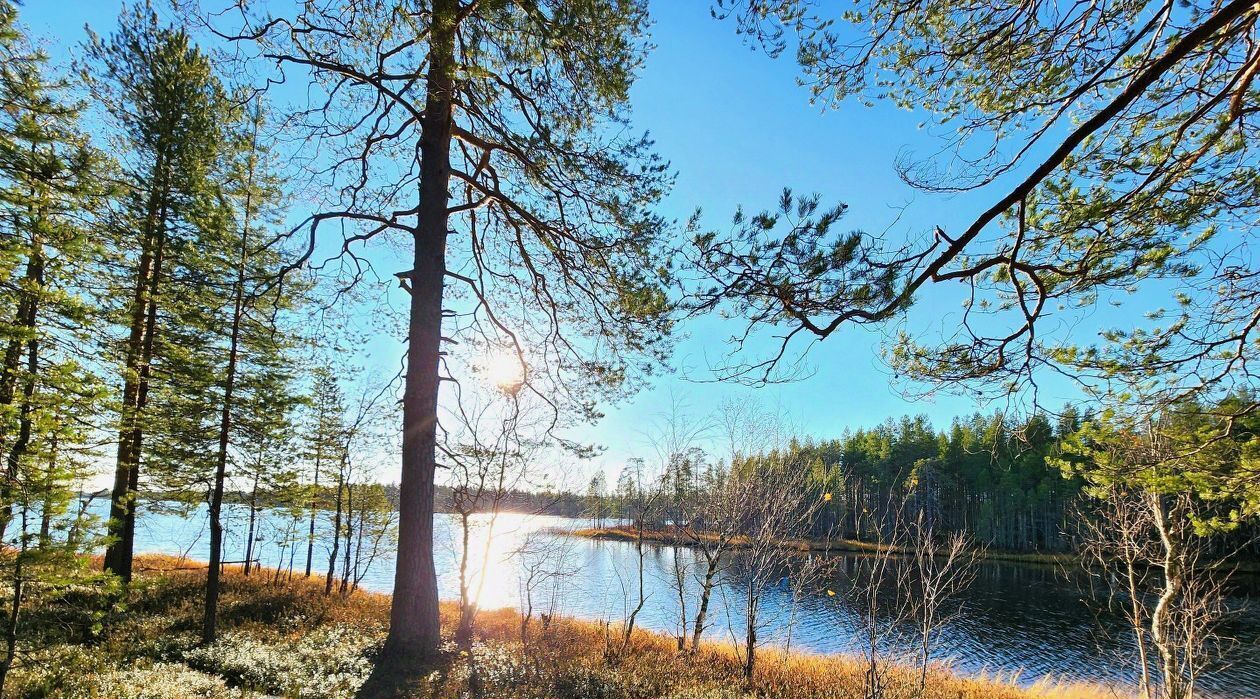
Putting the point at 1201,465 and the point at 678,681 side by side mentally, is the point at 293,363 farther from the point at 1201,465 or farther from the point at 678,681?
the point at 1201,465

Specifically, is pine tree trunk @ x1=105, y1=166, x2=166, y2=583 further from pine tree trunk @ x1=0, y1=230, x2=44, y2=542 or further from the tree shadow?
the tree shadow

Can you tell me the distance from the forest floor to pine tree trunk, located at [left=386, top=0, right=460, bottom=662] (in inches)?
22.7

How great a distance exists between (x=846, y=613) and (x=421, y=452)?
20300 millimetres

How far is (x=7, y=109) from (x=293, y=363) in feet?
27.2

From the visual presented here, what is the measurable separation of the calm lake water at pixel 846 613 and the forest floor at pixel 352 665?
4.34 feet

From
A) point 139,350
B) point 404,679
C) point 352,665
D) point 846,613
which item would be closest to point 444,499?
point 352,665

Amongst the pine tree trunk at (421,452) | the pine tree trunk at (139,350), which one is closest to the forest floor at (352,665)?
the pine tree trunk at (421,452)

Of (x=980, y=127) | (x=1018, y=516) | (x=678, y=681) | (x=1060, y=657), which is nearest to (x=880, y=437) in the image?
(x=1018, y=516)

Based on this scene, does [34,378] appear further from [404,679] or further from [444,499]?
[444,499]

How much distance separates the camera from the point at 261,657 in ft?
25.3

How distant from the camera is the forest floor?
616 centimetres

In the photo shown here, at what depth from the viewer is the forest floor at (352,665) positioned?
6.16 meters

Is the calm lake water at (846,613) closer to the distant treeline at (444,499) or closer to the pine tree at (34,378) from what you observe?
the distant treeline at (444,499)

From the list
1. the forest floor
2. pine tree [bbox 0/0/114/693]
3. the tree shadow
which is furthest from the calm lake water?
pine tree [bbox 0/0/114/693]
